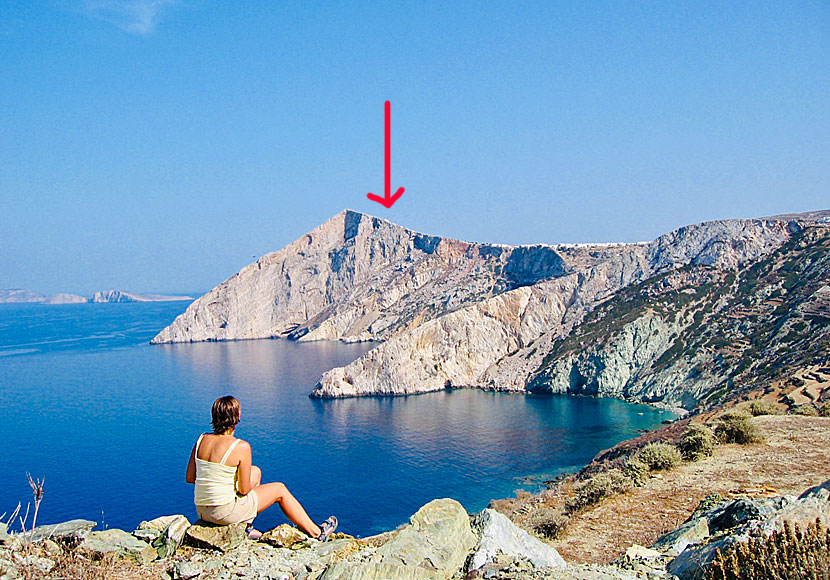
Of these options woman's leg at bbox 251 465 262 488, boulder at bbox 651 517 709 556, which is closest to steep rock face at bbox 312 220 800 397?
boulder at bbox 651 517 709 556

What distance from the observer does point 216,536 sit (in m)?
7.17

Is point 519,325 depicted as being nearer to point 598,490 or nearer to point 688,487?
point 598,490

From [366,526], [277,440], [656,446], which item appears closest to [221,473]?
[656,446]

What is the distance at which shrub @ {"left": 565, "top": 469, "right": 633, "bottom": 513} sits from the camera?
51.4ft

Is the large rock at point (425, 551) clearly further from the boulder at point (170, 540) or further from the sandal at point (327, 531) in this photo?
the boulder at point (170, 540)

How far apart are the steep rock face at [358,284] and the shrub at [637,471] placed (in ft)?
364

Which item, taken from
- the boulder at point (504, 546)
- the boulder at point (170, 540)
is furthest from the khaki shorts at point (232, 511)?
the boulder at point (504, 546)

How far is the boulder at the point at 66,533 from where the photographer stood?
22.7ft

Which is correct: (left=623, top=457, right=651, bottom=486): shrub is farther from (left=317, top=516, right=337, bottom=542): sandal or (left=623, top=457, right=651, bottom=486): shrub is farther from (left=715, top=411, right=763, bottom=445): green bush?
(left=317, top=516, right=337, bottom=542): sandal

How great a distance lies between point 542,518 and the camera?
15430 millimetres

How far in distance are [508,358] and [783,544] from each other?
93117 millimetres

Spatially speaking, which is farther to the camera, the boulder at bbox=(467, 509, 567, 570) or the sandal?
the boulder at bbox=(467, 509, 567, 570)

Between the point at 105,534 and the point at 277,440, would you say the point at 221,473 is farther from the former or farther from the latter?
the point at 277,440

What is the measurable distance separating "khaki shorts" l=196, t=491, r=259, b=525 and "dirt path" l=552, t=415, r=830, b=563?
7.16 meters
